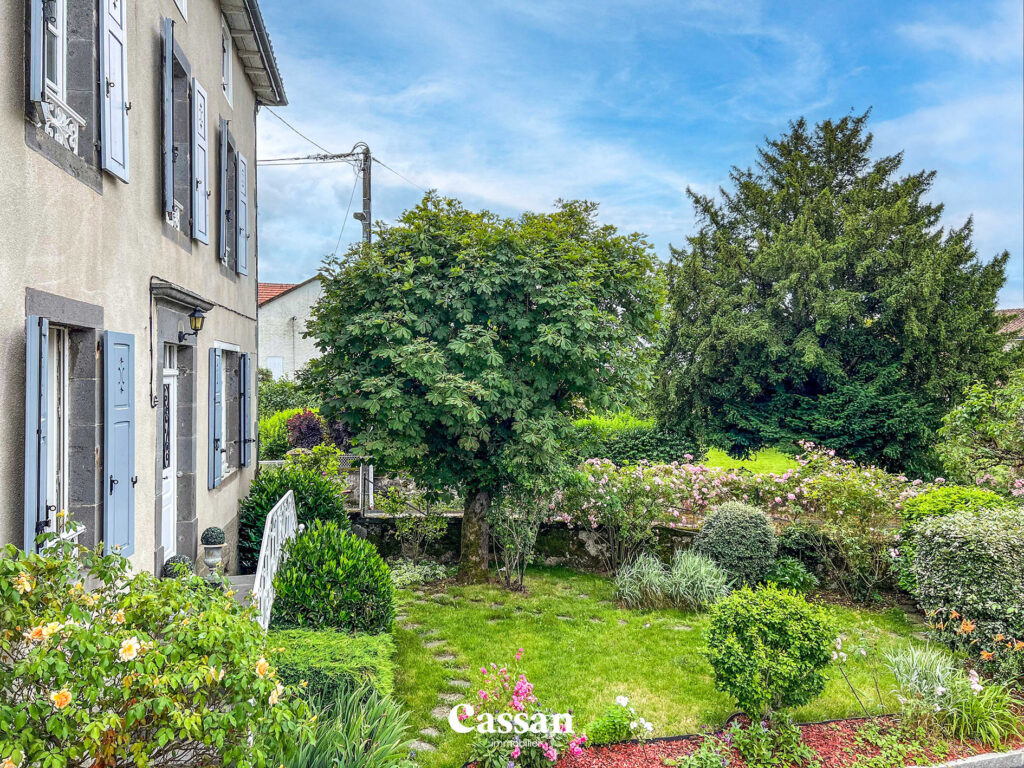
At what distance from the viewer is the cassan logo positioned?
4297 millimetres

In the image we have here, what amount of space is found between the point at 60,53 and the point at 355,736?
14.9 ft

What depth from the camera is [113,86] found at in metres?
4.09

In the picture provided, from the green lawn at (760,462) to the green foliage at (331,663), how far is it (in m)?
14.9

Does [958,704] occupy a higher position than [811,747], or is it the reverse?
[958,704]

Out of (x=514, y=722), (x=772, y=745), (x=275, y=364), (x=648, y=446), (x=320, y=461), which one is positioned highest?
(x=275, y=364)

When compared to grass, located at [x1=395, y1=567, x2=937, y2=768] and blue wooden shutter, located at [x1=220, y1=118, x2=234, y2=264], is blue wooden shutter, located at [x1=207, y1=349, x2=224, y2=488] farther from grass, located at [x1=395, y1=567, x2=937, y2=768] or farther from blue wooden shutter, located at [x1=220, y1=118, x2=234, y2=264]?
grass, located at [x1=395, y1=567, x2=937, y2=768]

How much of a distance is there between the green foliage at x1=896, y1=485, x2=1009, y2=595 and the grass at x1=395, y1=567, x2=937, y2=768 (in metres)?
0.61

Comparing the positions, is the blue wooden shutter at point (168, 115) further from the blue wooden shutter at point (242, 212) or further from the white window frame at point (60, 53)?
the blue wooden shutter at point (242, 212)

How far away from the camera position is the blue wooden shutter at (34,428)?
307 cm

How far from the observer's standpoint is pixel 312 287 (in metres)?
26.0

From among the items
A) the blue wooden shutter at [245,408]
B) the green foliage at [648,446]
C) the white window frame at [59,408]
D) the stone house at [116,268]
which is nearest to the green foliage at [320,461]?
the blue wooden shutter at [245,408]

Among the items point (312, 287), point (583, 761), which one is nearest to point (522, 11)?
point (583, 761)

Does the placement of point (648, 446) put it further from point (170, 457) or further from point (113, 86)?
point (113, 86)

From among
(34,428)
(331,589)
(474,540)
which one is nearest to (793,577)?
(474,540)
